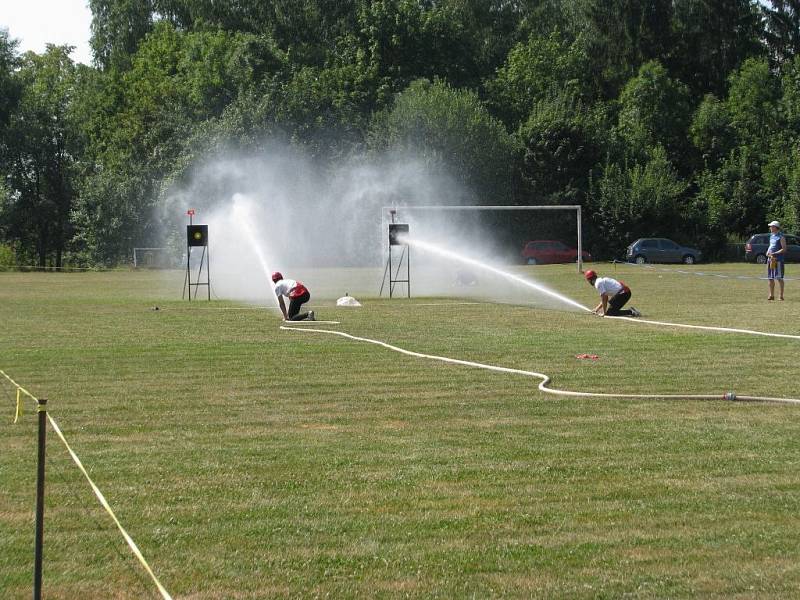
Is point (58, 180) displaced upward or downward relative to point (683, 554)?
upward

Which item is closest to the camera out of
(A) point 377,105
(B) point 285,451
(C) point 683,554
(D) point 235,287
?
(C) point 683,554

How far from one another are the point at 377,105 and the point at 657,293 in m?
42.9

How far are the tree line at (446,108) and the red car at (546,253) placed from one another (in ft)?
13.0

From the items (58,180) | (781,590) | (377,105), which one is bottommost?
(781,590)

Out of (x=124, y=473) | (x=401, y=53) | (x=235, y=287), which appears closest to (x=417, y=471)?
(x=124, y=473)

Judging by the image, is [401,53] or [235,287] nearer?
[235,287]

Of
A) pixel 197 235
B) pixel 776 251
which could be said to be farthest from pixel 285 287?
pixel 776 251

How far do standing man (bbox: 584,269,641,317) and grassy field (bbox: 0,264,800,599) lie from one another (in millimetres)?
5102

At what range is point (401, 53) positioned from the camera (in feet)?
257

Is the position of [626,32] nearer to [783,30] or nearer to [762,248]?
[783,30]

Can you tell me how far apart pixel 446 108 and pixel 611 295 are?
142 feet

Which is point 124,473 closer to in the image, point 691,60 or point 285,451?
point 285,451

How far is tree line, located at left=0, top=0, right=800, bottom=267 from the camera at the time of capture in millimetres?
65625

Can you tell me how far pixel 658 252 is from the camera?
203 ft
